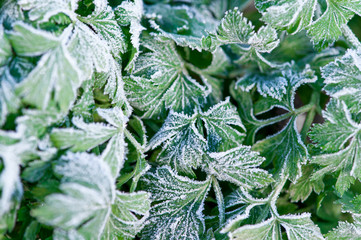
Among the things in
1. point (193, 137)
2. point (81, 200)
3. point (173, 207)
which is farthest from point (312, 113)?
point (81, 200)

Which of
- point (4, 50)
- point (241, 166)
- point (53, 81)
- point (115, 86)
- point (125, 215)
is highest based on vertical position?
point (4, 50)

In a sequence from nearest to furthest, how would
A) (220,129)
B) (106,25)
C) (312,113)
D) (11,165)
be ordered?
(11,165), (106,25), (220,129), (312,113)

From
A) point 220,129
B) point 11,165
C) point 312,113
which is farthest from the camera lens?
point 312,113

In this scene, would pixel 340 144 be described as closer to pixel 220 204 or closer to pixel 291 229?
pixel 291 229

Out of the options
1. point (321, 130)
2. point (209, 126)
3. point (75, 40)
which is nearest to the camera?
point (75, 40)

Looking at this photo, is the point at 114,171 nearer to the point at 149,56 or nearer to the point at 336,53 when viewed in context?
the point at 149,56

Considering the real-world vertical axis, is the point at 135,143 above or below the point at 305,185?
above

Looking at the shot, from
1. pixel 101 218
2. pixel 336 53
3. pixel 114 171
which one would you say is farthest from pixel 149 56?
pixel 336 53
